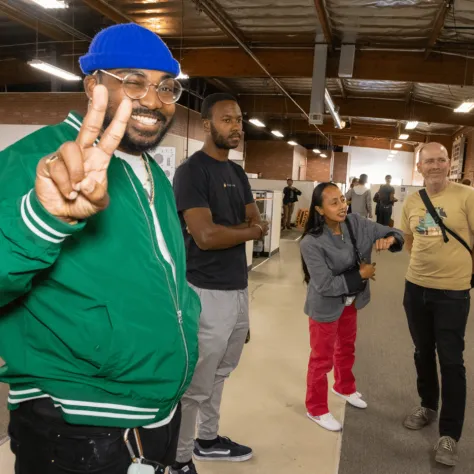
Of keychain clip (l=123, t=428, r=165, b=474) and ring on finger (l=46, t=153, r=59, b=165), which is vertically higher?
ring on finger (l=46, t=153, r=59, b=165)

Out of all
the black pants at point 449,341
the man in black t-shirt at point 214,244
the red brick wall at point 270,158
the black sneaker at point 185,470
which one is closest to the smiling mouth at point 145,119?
the man in black t-shirt at point 214,244

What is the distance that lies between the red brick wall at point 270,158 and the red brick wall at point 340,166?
16.5ft

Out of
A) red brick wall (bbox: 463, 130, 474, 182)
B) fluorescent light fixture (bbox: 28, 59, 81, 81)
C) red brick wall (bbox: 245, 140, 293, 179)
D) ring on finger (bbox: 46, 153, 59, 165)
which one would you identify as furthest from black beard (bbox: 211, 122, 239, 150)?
red brick wall (bbox: 245, 140, 293, 179)

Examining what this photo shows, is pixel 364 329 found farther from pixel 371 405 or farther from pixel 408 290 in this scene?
pixel 408 290

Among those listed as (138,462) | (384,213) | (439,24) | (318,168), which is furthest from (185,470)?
(318,168)

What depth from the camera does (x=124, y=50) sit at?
1.17m

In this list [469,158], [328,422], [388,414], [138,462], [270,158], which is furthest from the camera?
[270,158]

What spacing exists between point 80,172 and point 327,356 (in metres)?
2.35

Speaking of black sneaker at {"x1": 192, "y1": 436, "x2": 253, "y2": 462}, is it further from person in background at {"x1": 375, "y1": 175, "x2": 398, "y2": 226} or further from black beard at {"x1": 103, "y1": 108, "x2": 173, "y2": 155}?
person in background at {"x1": 375, "y1": 175, "x2": 398, "y2": 226}

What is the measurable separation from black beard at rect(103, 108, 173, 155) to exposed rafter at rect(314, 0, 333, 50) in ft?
18.4

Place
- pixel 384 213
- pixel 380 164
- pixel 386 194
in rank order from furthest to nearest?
pixel 380 164 → pixel 384 213 → pixel 386 194

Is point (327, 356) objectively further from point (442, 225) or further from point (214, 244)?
point (214, 244)

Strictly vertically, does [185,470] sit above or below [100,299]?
below

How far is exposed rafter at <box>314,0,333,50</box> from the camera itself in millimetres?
6270
